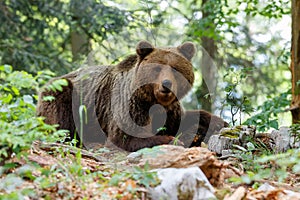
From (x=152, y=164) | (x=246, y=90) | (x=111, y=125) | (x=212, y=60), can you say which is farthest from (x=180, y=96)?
(x=246, y=90)

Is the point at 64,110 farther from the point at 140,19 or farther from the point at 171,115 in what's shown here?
the point at 140,19

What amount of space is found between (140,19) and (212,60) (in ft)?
6.92

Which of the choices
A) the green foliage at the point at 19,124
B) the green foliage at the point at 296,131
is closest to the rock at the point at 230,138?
the green foliage at the point at 296,131

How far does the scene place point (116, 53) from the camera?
13008 mm

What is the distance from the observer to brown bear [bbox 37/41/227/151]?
6098 millimetres

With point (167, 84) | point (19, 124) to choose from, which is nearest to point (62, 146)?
point (19, 124)

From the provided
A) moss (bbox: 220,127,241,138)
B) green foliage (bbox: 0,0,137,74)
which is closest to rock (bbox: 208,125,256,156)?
moss (bbox: 220,127,241,138)

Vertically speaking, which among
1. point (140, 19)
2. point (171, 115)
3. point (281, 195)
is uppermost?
point (140, 19)

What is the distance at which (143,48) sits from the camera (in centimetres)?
627

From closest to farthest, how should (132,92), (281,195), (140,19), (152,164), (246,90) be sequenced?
(281,195)
(152,164)
(132,92)
(140,19)
(246,90)

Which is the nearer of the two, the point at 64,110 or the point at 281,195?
the point at 281,195

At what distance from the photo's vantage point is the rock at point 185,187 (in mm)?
2992

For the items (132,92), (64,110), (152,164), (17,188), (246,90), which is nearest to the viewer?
(17,188)

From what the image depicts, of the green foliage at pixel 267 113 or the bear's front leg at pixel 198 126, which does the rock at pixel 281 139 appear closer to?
the green foliage at pixel 267 113
